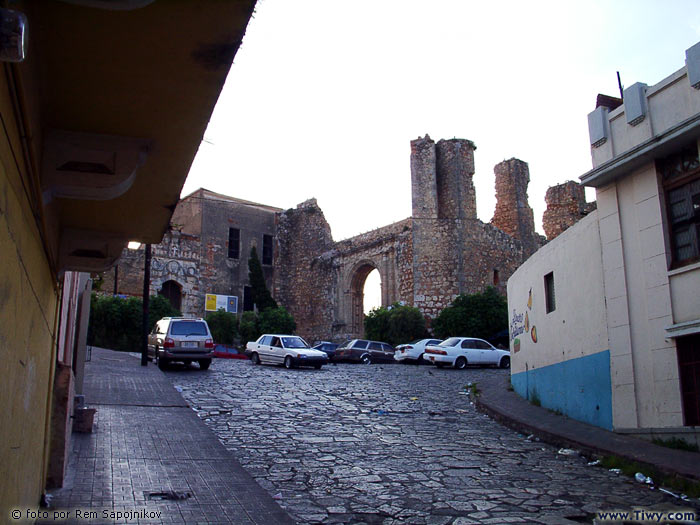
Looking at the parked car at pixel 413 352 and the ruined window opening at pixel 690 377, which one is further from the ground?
the parked car at pixel 413 352

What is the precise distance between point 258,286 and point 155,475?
32.9 meters

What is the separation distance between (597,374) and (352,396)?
6323mm

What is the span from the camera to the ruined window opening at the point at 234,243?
1563 inches

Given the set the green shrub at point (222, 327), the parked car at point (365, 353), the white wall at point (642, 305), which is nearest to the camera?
the white wall at point (642, 305)

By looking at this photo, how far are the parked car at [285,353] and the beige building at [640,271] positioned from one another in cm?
1241

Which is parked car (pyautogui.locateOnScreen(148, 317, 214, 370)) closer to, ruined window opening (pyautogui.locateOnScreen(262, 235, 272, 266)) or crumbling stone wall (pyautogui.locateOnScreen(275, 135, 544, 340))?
crumbling stone wall (pyautogui.locateOnScreen(275, 135, 544, 340))

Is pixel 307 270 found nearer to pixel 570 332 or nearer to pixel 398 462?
pixel 570 332

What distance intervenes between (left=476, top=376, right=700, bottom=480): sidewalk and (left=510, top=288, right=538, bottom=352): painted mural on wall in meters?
1.67

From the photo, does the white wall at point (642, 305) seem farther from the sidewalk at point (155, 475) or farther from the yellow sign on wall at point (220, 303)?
the yellow sign on wall at point (220, 303)

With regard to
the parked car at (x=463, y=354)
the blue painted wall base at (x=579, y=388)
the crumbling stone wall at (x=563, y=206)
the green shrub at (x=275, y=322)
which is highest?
the crumbling stone wall at (x=563, y=206)

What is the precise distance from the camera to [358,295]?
37.2 metres

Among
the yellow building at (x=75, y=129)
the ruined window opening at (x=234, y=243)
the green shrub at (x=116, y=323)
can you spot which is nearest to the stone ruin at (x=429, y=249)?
the ruined window opening at (x=234, y=243)

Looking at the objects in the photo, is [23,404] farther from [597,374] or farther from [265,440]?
[597,374]

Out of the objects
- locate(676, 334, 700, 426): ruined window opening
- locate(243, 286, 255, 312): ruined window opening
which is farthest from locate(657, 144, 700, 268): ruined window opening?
locate(243, 286, 255, 312): ruined window opening
